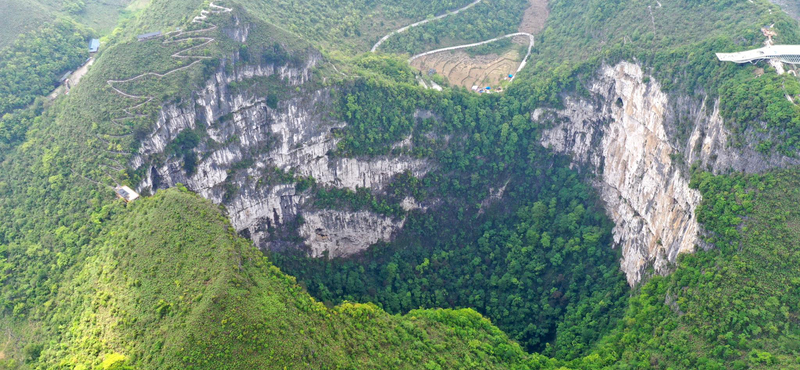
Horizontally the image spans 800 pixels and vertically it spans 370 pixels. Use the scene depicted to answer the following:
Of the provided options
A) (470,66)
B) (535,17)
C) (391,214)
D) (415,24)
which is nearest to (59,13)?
(415,24)

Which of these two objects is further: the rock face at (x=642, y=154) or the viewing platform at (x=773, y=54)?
the rock face at (x=642, y=154)

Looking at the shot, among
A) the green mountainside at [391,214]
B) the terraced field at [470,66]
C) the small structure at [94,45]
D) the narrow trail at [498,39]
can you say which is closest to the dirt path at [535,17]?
the narrow trail at [498,39]

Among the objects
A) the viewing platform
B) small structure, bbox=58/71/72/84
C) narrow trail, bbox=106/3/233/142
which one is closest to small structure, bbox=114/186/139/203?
narrow trail, bbox=106/3/233/142

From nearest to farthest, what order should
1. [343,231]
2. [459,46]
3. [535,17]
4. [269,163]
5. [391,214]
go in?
[269,163]
[343,231]
[391,214]
[459,46]
[535,17]

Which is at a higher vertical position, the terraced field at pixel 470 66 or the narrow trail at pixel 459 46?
the narrow trail at pixel 459 46

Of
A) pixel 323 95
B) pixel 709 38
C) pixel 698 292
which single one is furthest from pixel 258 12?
pixel 698 292

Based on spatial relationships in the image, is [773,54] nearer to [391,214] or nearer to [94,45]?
[391,214]

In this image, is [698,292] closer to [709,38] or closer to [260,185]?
[709,38]

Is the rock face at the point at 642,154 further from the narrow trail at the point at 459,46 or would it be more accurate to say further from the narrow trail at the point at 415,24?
the narrow trail at the point at 415,24
